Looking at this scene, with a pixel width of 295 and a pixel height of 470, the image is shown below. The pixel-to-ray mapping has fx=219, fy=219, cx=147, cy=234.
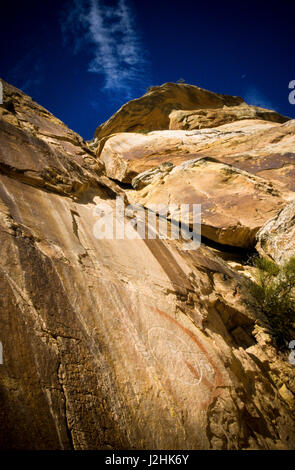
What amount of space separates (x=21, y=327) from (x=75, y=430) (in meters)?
1.03

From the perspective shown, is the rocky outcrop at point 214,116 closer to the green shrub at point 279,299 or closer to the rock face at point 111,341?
the green shrub at point 279,299

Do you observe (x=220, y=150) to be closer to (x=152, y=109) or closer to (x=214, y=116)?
(x=214, y=116)

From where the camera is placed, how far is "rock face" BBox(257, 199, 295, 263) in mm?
6578

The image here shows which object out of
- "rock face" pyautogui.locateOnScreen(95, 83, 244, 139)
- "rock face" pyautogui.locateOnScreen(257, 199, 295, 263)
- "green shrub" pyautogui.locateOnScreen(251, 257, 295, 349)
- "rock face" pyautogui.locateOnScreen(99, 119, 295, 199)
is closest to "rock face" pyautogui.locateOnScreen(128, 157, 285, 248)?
"rock face" pyautogui.locateOnScreen(257, 199, 295, 263)

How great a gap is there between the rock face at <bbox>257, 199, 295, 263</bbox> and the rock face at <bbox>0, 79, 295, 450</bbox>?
254 centimetres

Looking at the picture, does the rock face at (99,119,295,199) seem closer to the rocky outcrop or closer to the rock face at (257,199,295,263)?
the rock face at (257,199,295,263)

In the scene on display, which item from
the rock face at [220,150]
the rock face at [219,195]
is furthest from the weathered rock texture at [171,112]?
the rock face at [219,195]

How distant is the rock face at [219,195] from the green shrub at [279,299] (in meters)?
2.24

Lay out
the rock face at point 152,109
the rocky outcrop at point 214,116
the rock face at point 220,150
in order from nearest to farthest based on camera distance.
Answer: the rock face at point 220,150, the rocky outcrop at point 214,116, the rock face at point 152,109

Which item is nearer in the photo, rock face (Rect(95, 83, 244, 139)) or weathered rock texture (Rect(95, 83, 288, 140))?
weathered rock texture (Rect(95, 83, 288, 140))

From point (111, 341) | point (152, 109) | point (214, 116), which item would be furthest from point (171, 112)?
point (111, 341)

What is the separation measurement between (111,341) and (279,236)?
6.36 meters

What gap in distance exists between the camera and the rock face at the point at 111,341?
6.55ft

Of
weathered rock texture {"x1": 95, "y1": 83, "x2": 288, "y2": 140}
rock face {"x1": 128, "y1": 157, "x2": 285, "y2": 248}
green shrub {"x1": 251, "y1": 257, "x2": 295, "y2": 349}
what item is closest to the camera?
green shrub {"x1": 251, "y1": 257, "x2": 295, "y2": 349}
